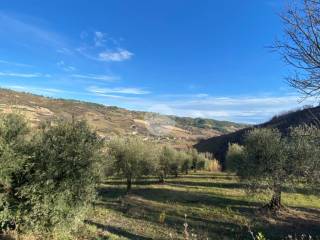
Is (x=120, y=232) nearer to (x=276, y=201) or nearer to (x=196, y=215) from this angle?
(x=196, y=215)

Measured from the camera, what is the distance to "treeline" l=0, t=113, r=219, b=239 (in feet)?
58.0

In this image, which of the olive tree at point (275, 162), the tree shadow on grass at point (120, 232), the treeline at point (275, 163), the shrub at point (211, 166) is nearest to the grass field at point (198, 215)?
the tree shadow on grass at point (120, 232)

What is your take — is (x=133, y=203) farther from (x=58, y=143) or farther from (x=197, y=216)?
(x=58, y=143)

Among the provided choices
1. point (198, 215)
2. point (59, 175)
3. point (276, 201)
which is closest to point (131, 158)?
point (198, 215)

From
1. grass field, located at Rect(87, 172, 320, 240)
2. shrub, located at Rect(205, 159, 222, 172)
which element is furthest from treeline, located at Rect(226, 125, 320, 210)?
shrub, located at Rect(205, 159, 222, 172)

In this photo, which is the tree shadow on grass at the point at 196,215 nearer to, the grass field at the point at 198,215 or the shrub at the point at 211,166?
the grass field at the point at 198,215

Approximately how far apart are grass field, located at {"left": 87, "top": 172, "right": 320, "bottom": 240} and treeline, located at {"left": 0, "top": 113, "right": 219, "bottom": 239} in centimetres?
349

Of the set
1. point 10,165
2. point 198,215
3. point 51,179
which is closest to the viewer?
point 10,165

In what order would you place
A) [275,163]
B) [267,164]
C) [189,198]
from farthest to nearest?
[189,198]
[267,164]
[275,163]

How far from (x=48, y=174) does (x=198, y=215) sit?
2013cm

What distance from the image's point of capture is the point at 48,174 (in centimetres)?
1866

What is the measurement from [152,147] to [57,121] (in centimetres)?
3781

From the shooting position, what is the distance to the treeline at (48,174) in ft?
58.0

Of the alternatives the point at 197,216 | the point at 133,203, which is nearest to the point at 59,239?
the point at 197,216
